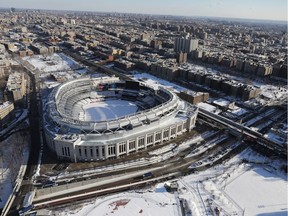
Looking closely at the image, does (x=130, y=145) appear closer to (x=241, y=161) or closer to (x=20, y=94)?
(x=241, y=161)

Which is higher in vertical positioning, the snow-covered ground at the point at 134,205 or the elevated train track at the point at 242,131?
the elevated train track at the point at 242,131

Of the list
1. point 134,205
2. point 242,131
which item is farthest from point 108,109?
point 242,131

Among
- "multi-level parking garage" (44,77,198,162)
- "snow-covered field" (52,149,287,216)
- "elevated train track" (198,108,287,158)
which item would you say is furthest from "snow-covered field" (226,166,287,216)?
"multi-level parking garage" (44,77,198,162)

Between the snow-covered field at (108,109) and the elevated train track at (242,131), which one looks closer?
the elevated train track at (242,131)

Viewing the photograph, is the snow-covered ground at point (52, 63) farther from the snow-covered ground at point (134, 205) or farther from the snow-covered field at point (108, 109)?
the snow-covered ground at point (134, 205)

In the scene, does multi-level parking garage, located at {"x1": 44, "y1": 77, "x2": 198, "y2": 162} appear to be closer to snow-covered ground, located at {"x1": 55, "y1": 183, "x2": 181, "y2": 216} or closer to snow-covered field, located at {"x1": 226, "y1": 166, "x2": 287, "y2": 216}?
snow-covered ground, located at {"x1": 55, "y1": 183, "x2": 181, "y2": 216}

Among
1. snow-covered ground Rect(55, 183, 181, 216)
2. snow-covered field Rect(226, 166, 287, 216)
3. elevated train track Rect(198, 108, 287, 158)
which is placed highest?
elevated train track Rect(198, 108, 287, 158)

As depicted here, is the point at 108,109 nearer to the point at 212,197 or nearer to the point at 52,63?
the point at 212,197

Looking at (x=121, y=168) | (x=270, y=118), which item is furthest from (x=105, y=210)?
(x=270, y=118)

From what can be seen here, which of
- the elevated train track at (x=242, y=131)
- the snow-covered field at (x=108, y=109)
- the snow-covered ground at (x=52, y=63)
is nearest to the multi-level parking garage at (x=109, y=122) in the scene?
the snow-covered field at (x=108, y=109)
